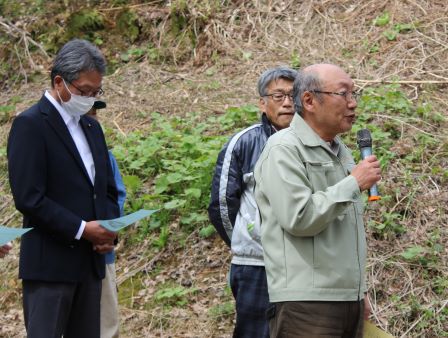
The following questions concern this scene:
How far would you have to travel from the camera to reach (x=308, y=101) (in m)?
3.52

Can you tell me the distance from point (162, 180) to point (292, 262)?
4.09 metres

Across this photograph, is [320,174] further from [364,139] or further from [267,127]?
[267,127]

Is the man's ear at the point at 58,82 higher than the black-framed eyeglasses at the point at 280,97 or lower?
higher

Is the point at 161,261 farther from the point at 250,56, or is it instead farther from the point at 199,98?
the point at 250,56

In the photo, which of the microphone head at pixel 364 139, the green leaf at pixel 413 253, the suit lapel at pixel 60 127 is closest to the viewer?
the microphone head at pixel 364 139

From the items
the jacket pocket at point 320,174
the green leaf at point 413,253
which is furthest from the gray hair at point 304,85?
the green leaf at point 413,253

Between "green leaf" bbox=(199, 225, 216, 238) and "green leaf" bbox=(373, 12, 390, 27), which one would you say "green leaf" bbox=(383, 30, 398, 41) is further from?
"green leaf" bbox=(199, 225, 216, 238)

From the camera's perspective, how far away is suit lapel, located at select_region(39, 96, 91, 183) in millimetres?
4047

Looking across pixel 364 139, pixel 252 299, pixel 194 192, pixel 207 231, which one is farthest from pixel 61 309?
pixel 194 192

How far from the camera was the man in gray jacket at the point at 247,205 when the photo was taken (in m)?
4.28

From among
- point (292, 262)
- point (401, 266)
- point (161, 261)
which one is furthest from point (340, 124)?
point (161, 261)

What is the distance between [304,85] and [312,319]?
3.57 ft

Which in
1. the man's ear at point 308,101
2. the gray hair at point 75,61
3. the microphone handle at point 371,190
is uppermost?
the gray hair at point 75,61

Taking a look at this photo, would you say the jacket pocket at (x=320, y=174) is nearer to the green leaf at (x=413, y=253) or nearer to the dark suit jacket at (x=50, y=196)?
the dark suit jacket at (x=50, y=196)
